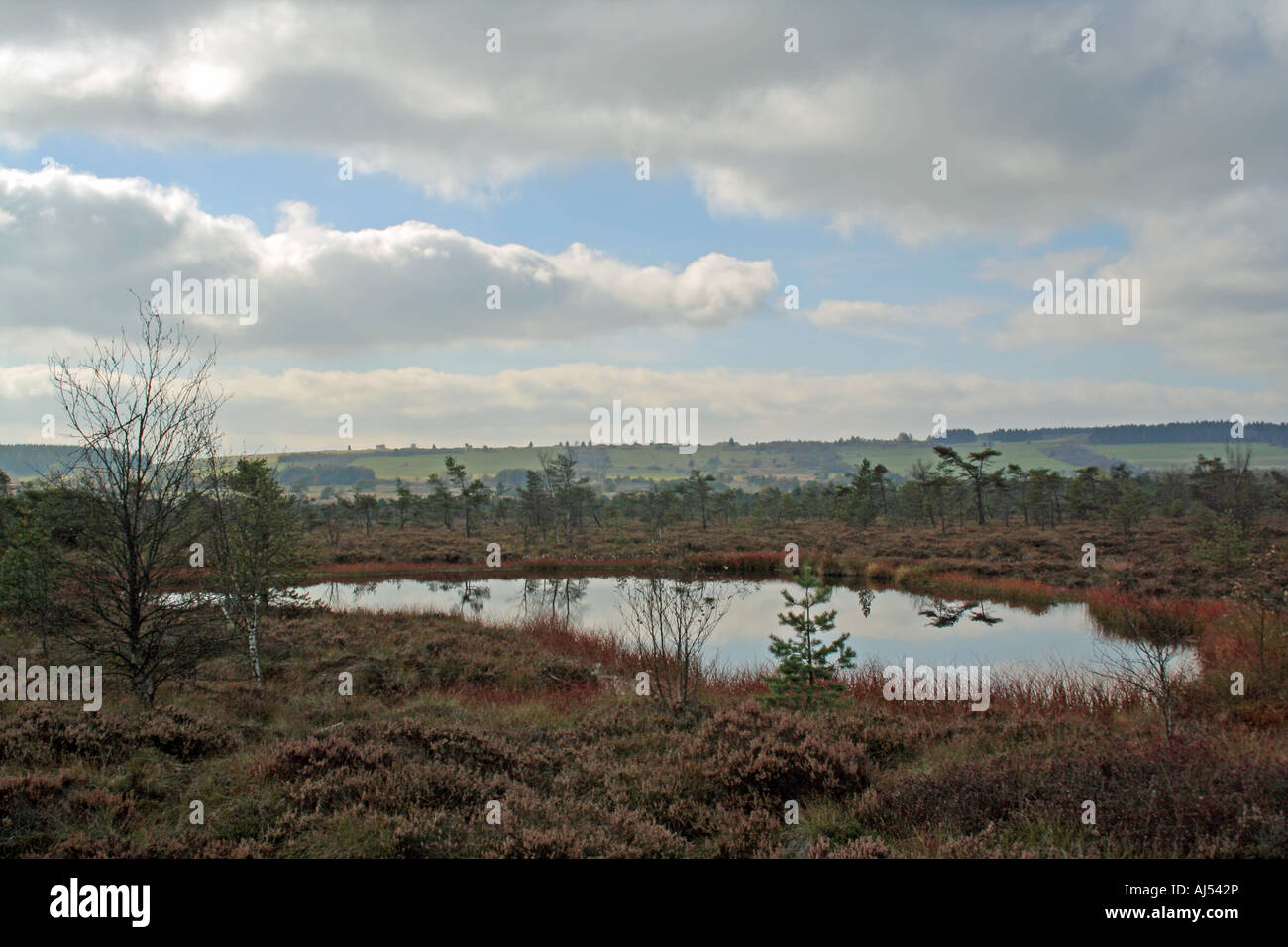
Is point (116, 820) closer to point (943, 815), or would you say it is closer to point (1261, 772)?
point (943, 815)

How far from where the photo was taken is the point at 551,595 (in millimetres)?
31594

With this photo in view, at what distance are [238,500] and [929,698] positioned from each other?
15.1 metres

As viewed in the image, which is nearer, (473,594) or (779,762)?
(779,762)

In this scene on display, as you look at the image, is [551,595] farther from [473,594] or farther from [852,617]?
[852,617]

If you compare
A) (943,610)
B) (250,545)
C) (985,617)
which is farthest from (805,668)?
(943,610)

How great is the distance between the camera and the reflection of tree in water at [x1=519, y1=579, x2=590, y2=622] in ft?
89.1

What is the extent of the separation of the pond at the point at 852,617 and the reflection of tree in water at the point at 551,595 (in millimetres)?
57

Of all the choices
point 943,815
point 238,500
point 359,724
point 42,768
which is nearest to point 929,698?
point 943,815

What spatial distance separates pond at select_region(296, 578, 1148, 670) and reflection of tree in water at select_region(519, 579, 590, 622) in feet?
0.19

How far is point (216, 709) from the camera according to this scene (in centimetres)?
982

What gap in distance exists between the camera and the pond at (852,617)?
59.6ft

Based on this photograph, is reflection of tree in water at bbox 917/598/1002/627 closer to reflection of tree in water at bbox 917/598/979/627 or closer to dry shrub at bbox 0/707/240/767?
reflection of tree in water at bbox 917/598/979/627

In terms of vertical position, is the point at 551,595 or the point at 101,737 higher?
the point at 101,737

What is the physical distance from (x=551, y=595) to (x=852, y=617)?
14.7 metres
